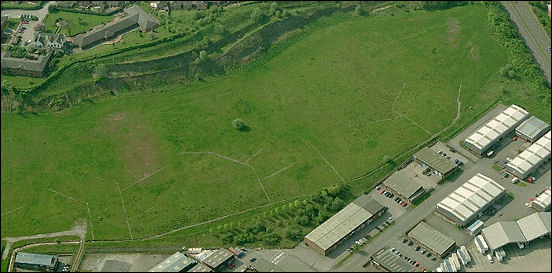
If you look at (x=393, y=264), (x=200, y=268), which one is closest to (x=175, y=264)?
(x=200, y=268)

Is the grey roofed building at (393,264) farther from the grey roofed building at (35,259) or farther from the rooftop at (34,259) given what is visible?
the rooftop at (34,259)

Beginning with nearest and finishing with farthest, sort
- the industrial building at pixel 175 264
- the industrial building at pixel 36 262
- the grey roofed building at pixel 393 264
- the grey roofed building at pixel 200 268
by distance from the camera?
the industrial building at pixel 175 264, the grey roofed building at pixel 393 264, the industrial building at pixel 36 262, the grey roofed building at pixel 200 268

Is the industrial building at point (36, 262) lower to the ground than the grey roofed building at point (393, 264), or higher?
lower

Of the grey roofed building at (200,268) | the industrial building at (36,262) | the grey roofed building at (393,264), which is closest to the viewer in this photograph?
the grey roofed building at (393,264)

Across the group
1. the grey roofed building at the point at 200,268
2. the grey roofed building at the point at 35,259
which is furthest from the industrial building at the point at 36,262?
the grey roofed building at the point at 200,268

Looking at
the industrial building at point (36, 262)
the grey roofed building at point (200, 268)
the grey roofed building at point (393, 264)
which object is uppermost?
the grey roofed building at point (393, 264)
